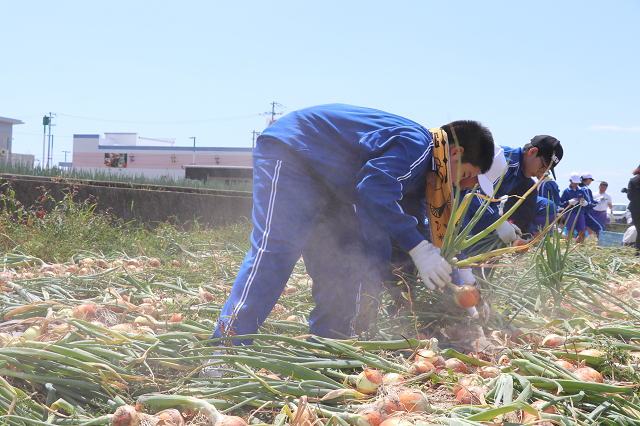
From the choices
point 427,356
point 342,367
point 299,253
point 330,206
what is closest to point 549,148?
point 330,206

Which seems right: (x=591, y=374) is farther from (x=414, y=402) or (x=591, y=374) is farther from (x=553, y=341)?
(x=414, y=402)

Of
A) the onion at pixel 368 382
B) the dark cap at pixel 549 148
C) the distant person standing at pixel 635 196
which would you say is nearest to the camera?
the onion at pixel 368 382

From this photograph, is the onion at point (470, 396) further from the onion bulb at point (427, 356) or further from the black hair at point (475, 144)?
the black hair at point (475, 144)

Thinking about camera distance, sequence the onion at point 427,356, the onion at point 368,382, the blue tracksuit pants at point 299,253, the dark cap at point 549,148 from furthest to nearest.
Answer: the dark cap at point 549,148 < the blue tracksuit pants at point 299,253 < the onion at point 427,356 < the onion at point 368,382

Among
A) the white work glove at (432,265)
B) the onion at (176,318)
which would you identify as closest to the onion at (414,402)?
the white work glove at (432,265)

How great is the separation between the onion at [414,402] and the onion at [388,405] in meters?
0.01

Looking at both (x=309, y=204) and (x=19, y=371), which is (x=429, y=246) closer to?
(x=309, y=204)

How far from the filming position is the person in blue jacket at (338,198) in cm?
177

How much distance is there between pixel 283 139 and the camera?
6.40ft

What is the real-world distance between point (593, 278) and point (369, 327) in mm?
1473

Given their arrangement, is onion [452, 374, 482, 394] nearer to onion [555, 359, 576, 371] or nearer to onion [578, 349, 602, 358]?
onion [555, 359, 576, 371]

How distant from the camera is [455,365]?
1.46 m

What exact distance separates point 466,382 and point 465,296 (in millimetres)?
540

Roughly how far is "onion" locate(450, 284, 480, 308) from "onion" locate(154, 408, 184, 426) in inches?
44.6
